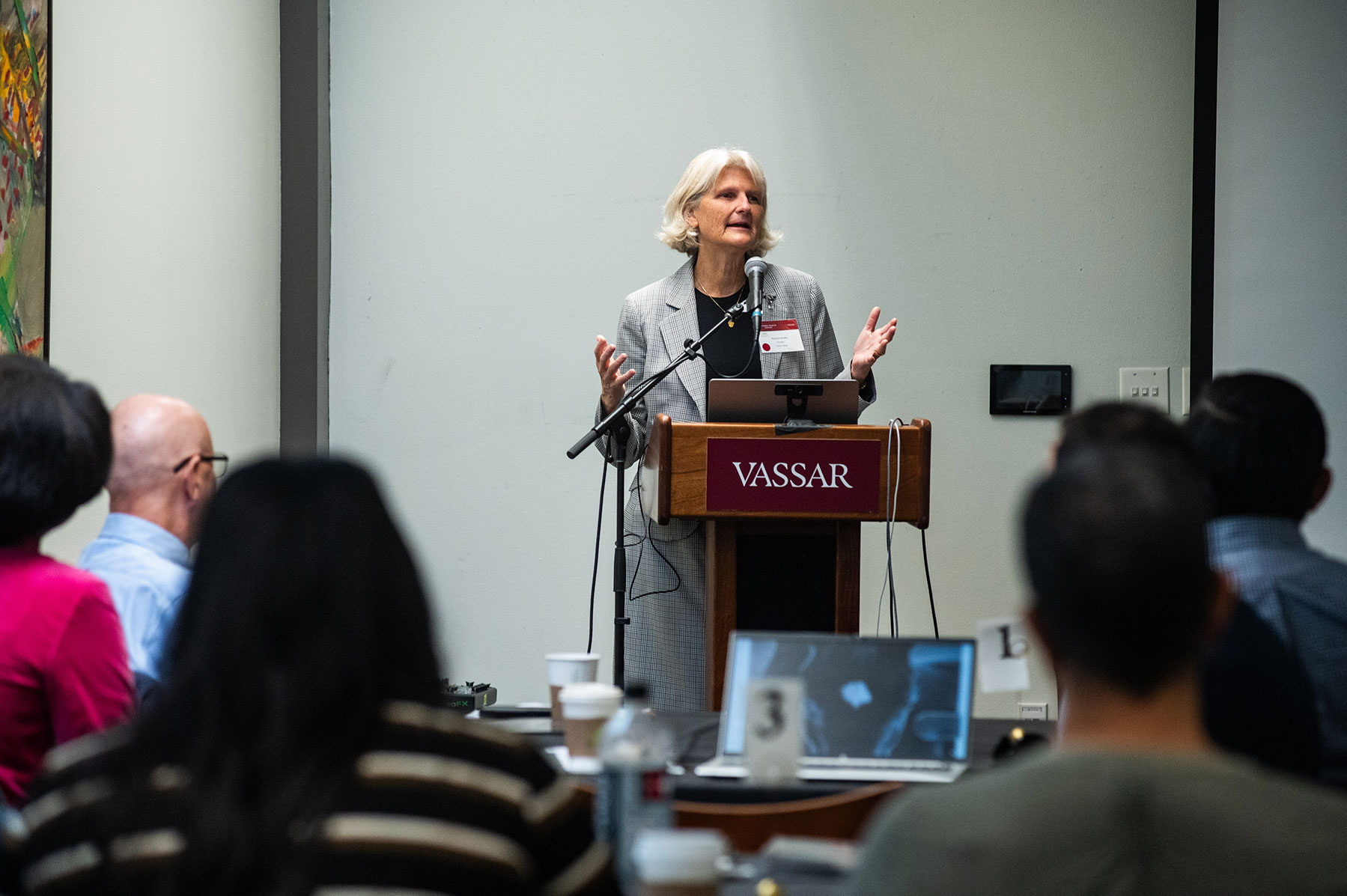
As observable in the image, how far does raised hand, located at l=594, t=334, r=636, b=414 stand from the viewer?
2941 mm

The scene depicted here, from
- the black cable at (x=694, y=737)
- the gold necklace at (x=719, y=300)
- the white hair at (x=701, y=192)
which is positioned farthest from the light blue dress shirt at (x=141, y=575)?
the white hair at (x=701, y=192)

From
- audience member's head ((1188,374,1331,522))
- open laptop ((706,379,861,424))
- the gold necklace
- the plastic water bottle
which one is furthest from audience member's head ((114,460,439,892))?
the gold necklace

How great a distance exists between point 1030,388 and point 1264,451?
3005 mm

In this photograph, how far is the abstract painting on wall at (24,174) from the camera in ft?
8.32

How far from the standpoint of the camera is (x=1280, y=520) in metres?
1.44

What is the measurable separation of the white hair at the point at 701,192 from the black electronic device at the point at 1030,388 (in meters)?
1.19

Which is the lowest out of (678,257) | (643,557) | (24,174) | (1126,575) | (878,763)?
(878,763)

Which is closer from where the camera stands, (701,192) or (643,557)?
(643,557)

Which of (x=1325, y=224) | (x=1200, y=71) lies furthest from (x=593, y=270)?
(x=1325, y=224)

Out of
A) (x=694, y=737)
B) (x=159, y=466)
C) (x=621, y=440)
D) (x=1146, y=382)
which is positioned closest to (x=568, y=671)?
(x=694, y=737)

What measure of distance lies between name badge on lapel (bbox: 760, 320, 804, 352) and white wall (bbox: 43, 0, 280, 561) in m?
1.67

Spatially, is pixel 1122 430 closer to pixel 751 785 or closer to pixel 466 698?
pixel 751 785

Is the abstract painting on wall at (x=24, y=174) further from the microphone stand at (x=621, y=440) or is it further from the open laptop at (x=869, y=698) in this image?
the open laptop at (x=869, y=698)

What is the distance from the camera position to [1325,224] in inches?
133
